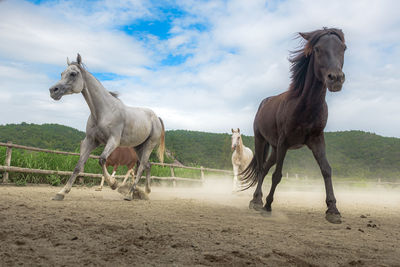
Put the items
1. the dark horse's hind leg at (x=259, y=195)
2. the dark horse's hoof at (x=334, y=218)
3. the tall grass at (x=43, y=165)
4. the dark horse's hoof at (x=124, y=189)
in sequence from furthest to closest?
the tall grass at (x=43, y=165) → the dark horse's hoof at (x=124, y=189) → the dark horse's hind leg at (x=259, y=195) → the dark horse's hoof at (x=334, y=218)

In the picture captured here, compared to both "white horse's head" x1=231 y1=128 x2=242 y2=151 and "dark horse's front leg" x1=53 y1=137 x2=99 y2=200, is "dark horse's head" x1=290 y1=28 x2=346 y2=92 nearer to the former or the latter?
"dark horse's front leg" x1=53 y1=137 x2=99 y2=200

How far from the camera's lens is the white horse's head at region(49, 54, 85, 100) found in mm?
5090

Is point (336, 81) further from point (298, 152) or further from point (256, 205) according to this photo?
point (298, 152)

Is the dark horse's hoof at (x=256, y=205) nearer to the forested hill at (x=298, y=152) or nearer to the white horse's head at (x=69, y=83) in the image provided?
the white horse's head at (x=69, y=83)

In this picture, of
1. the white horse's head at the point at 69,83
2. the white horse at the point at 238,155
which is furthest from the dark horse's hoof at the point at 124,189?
the white horse at the point at 238,155

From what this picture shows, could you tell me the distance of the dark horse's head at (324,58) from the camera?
11.7ft

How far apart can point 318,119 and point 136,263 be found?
3.08 m

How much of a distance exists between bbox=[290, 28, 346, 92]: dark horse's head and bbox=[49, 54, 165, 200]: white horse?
122 inches

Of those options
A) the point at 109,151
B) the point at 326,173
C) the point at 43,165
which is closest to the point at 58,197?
the point at 109,151

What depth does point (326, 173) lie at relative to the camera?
159 inches

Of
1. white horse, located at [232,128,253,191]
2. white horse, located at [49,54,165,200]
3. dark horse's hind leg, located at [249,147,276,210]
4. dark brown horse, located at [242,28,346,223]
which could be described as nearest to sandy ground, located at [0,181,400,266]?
dark brown horse, located at [242,28,346,223]

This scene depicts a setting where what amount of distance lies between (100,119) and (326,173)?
147 inches

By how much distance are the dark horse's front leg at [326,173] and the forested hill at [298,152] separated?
17.7 meters

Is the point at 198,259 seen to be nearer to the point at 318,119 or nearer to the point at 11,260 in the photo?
the point at 11,260
